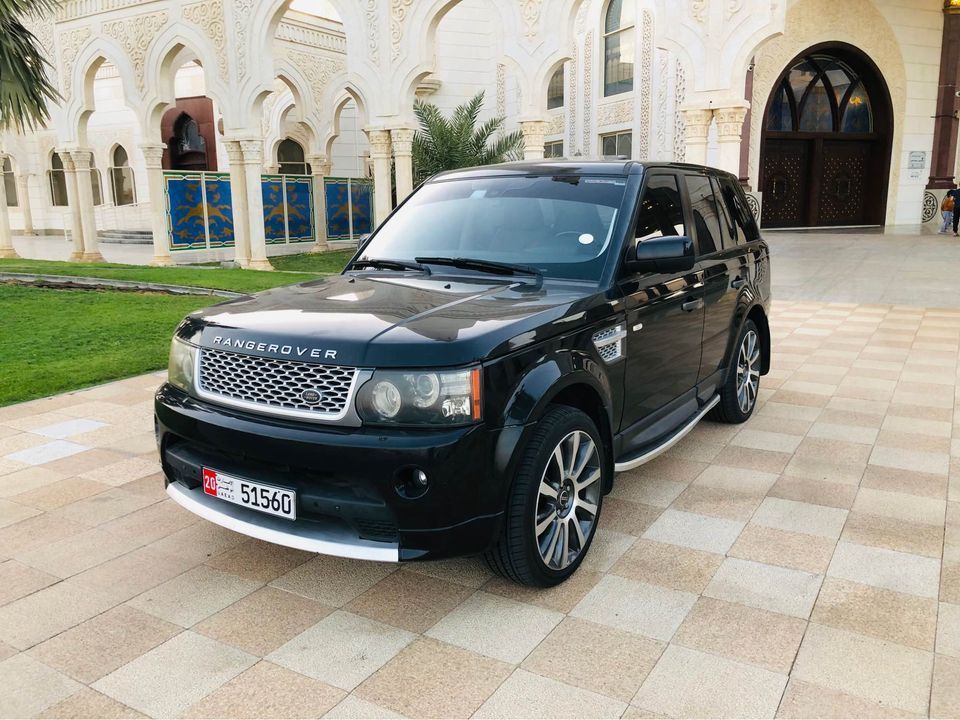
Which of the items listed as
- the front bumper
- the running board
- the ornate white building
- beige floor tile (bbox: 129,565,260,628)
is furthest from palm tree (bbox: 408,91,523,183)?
the front bumper

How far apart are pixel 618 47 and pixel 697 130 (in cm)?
1145

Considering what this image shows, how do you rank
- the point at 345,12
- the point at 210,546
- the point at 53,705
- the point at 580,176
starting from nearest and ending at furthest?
the point at 53,705 < the point at 210,546 < the point at 580,176 < the point at 345,12

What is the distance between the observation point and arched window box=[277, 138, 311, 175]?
33.0 m

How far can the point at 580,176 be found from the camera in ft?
14.1

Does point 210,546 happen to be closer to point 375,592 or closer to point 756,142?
point 375,592

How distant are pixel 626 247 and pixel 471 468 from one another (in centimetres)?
163

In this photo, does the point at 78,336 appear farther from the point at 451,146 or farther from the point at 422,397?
the point at 451,146

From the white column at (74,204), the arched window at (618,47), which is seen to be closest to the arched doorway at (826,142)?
the arched window at (618,47)

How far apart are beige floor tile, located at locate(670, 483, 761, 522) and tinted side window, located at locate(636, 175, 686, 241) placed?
4.93 ft

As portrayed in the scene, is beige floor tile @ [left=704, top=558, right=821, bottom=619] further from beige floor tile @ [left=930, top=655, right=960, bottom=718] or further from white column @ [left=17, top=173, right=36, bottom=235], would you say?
white column @ [left=17, top=173, right=36, bottom=235]

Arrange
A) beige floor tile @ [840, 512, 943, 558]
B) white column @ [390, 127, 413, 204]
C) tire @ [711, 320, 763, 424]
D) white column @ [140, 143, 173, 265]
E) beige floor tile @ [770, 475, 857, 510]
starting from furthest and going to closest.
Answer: white column @ [140, 143, 173, 265] < white column @ [390, 127, 413, 204] < tire @ [711, 320, 763, 424] < beige floor tile @ [770, 475, 857, 510] < beige floor tile @ [840, 512, 943, 558]

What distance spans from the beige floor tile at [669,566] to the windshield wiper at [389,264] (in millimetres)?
1783

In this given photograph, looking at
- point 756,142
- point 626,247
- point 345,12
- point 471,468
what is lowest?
point 471,468

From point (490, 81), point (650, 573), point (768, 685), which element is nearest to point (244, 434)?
point (650, 573)
